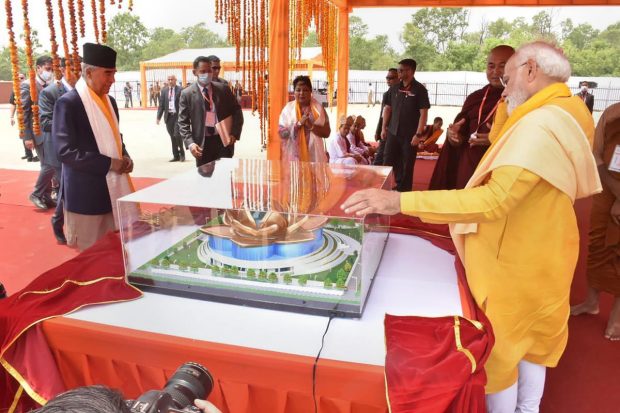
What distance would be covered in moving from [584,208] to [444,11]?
113 feet

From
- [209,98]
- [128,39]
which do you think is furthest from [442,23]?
[209,98]

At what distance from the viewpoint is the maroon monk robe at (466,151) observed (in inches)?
136

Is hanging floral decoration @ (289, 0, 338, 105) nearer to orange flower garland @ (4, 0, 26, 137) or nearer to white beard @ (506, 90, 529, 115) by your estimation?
orange flower garland @ (4, 0, 26, 137)

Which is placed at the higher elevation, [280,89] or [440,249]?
[280,89]

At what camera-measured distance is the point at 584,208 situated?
5.89 meters

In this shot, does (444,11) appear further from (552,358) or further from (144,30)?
(552,358)

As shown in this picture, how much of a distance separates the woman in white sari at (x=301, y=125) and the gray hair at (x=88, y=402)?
3.50 meters

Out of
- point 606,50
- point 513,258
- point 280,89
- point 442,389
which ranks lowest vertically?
point 442,389

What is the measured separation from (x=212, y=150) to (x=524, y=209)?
3440 mm

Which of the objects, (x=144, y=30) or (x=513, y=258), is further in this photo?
(x=144, y=30)

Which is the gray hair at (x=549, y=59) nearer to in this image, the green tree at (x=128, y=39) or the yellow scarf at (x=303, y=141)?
the yellow scarf at (x=303, y=141)

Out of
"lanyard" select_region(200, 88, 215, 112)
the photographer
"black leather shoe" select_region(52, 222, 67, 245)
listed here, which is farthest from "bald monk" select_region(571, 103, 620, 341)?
"black leather shoe" select_region(52, 222, 67, 245)

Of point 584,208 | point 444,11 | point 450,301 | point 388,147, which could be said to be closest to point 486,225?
point 450,301

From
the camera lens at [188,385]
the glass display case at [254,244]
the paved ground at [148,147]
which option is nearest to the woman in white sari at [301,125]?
the glass display case at [254,244]
